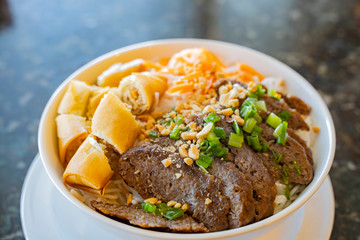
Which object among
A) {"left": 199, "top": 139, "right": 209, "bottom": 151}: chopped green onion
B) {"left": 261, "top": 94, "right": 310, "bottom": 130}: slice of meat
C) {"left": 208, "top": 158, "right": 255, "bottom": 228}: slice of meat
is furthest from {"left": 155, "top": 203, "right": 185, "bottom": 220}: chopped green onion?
{"left": 261, "top": 94, "right": 310, "bottom": 130}: slice of meat

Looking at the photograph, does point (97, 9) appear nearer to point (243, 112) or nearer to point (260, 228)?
point (243, 112)

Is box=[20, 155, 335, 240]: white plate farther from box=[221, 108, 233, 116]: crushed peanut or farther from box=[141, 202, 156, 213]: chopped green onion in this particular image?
box=[221, 108, 233, 116]: crushed peanut

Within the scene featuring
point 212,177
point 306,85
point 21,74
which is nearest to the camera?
point 212,177

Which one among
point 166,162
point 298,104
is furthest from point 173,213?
point 298,104

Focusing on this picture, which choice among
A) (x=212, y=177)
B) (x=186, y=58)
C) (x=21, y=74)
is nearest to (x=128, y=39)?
(x=21, y=74)

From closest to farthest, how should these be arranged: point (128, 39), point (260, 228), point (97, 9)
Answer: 1. point (260, 228)
2. point (128, 39)
3. point (97, 9)

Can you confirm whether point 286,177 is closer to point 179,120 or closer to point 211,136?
point 211,136

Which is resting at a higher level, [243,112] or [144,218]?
[243,112]

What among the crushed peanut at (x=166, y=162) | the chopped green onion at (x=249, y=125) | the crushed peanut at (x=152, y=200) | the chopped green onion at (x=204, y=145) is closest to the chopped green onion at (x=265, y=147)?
the chopped green onion at (x=249, y=125)
